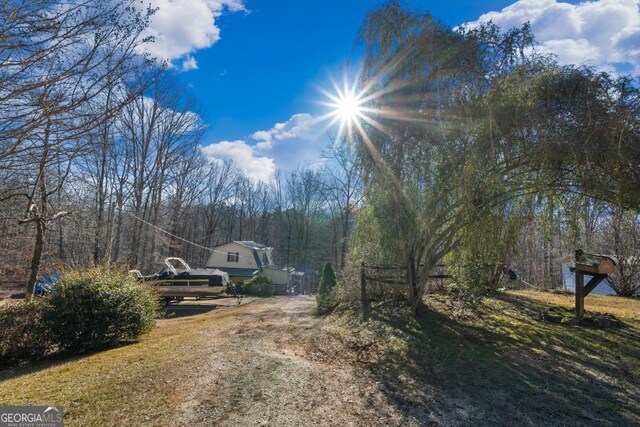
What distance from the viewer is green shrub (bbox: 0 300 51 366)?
17.2 feet

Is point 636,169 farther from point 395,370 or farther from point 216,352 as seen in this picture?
point 216,352

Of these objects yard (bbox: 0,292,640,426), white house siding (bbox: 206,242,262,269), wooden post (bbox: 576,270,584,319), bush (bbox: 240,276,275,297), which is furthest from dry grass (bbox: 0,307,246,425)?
white house siding (bbox: 206,242,262,269)

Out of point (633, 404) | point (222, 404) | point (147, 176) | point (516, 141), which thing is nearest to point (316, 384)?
point (222, 404)

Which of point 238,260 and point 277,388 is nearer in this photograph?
point 277,388

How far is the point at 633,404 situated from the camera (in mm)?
3574

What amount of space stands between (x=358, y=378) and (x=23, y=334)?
5554 mm

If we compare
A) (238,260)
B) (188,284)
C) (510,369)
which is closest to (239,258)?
(238,260)

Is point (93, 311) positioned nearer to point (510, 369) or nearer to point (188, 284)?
point (510, 369)

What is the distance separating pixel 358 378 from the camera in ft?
14.5

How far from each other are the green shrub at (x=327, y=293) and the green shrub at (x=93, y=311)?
4831mm

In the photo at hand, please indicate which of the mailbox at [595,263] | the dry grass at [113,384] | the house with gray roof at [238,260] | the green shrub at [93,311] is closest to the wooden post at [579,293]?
the mailbox at [595,263]

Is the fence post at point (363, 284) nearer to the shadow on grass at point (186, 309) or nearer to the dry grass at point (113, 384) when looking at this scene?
the dry grass at point (113, 384)

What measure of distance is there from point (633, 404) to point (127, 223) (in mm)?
24348

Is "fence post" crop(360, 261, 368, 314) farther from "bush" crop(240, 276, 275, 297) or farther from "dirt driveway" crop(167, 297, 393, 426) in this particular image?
"bush" crop(240, 276, 275, 297)
